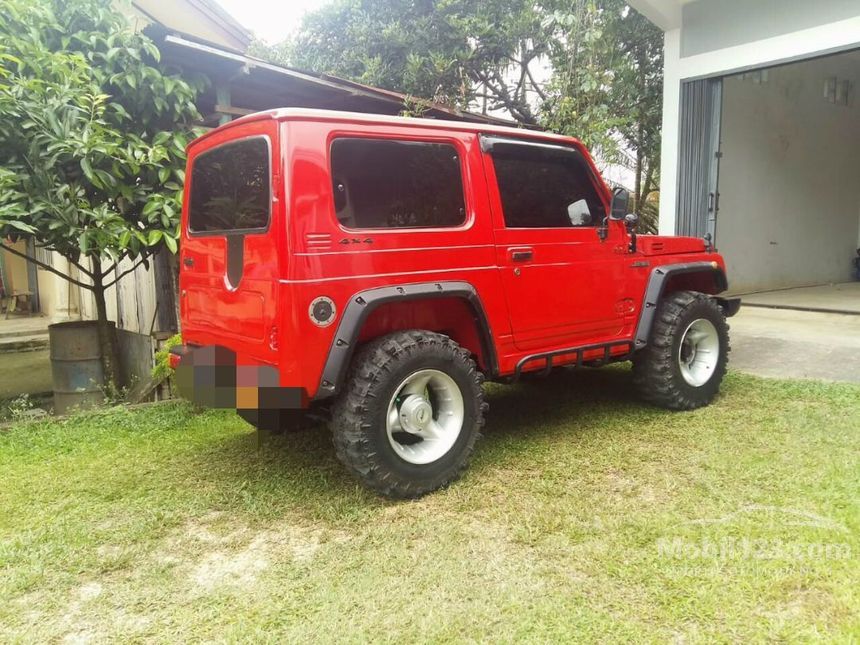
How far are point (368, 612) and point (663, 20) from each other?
751 cm

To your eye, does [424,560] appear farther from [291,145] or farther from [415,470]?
[291,145]

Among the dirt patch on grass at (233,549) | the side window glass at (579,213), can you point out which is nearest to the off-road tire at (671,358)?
the side window glass at (579,213)

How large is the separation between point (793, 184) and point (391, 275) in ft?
34.4

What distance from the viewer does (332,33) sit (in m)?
12.3

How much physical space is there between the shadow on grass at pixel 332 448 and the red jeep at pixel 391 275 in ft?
1.30

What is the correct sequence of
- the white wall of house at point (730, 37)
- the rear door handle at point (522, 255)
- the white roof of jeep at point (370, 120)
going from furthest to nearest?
the white wall of house at point (730, 37) → the rear door handle at point (522, 255) → the white roof of jeep at point (370, 120)

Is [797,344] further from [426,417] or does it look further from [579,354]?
[426,417]

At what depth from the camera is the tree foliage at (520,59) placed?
9156 mm

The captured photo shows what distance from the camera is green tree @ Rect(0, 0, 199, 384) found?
4051 mm

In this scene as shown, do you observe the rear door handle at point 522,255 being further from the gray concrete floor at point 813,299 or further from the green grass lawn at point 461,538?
the gray concrete floor at point 813,299

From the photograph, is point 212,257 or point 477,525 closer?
point 477,525

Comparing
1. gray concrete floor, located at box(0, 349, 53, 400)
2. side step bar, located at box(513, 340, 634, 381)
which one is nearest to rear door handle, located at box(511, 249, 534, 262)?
side step bar, located at box(513, 340, 634, 381)

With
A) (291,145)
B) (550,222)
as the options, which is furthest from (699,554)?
(291,145)

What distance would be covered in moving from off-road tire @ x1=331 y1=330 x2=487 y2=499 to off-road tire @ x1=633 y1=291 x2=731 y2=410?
1706 millimetres
